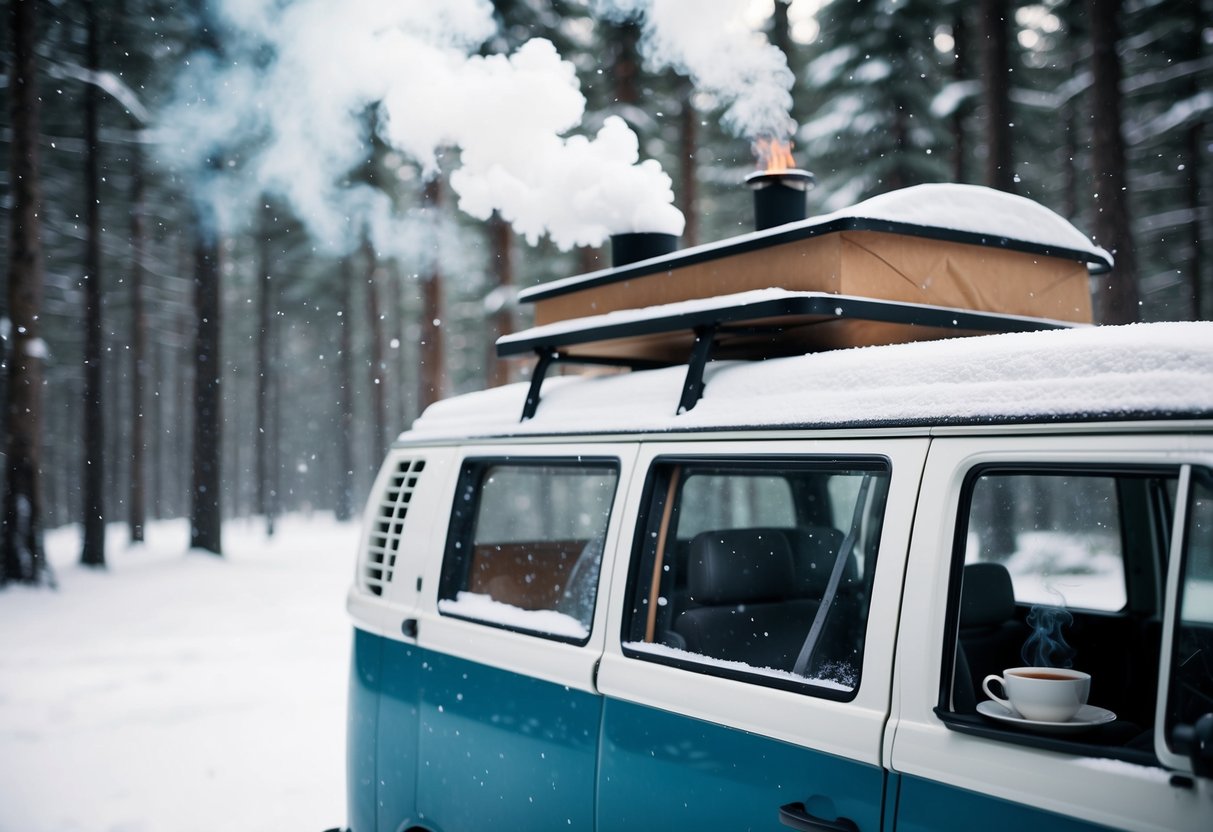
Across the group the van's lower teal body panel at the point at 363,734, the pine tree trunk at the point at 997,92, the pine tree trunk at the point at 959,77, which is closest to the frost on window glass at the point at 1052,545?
the van's lower teal body panel at the point at 363,734

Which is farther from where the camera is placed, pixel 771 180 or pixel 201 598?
pixel 201 598

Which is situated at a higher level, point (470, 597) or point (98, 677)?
point (470, 597)

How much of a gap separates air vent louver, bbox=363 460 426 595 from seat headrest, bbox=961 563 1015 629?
232 centimetres

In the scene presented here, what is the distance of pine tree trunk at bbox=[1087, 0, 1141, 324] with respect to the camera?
36.8 ft

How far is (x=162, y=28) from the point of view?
1948 cm

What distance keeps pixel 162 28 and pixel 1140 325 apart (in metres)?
21.5

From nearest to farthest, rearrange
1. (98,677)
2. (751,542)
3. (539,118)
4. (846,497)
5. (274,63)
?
(751,542)
(846,497)
(539,118)
(98,677)
(274,63)

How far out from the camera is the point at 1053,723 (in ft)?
Result: 6.53

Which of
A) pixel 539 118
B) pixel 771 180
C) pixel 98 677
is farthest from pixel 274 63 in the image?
pixel 771 180

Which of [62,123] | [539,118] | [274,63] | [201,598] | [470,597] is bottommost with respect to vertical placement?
[201,598]

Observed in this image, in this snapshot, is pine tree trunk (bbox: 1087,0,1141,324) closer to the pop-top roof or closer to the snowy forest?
the snowy forest

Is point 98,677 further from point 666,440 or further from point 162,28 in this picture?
point 162,28

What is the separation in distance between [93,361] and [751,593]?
58.2ft

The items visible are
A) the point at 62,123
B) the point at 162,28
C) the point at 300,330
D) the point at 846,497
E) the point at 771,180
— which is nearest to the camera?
the point at 771,180
